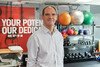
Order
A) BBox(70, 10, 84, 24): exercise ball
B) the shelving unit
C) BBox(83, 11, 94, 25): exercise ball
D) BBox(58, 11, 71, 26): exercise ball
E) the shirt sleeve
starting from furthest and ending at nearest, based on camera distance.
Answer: the shelving unit < BBox(83, 11, 94, 25): exercise ball < BBox(70, 10, 84, 24): exercise ball < BBox(58, 11, 71, 26): exercise ball < the shirt sleeve

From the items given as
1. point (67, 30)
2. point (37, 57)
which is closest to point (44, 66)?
point (37, 57)

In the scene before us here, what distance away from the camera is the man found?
219cm

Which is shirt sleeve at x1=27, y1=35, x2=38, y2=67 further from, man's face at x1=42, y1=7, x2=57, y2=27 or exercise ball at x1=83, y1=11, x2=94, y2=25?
exercise ball at x1=83, y1=11, x2=94, y2=25

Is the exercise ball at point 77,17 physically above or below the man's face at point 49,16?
above

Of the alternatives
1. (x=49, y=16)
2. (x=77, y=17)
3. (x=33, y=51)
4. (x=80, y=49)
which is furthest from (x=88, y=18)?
(x=33, y=51)

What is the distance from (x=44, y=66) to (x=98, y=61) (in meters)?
4.34

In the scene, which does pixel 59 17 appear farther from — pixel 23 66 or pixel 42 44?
pixel 42 44

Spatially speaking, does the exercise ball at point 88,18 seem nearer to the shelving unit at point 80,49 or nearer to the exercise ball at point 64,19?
the shelving unit at point 80,49

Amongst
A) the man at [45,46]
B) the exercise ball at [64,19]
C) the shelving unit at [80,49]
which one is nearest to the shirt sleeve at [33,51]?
the man at [45,46]

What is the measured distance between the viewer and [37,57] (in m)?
2.22

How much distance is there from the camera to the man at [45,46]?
2191 millimetres

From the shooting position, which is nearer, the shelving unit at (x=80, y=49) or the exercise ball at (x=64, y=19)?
the exercise ball at (x=64, y=19)

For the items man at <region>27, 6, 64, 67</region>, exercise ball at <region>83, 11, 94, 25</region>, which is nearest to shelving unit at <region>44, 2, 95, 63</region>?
exercise ball at <region>83, 11, 94, 25</region>

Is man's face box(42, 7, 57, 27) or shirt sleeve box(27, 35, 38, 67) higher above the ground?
man's face box(42, 7, 57, 27)
